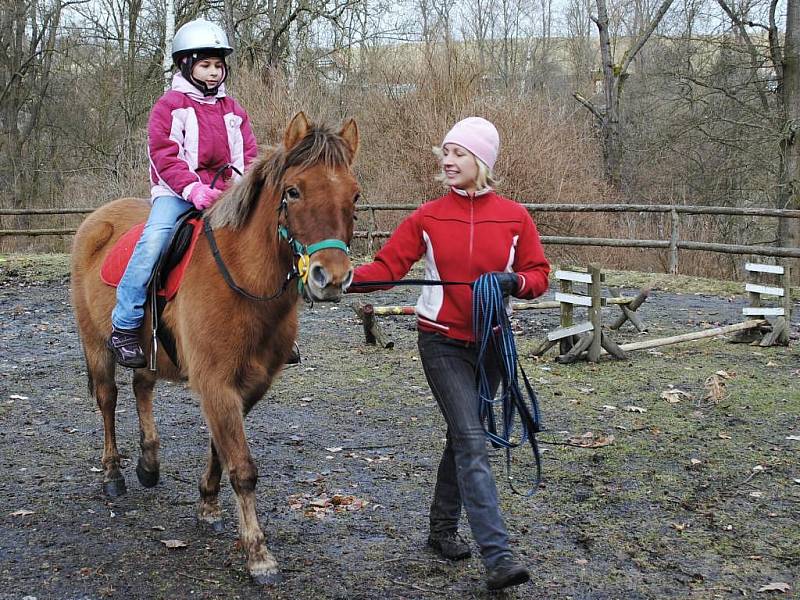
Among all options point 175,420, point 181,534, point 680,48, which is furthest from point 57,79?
point 181,534

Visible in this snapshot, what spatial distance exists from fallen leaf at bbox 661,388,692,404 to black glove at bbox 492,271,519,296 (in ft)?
13.0

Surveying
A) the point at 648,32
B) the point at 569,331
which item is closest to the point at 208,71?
the point at 569,331

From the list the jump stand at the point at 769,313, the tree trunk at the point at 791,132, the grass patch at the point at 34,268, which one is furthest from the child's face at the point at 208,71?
the tree trunk at the point at 791,132

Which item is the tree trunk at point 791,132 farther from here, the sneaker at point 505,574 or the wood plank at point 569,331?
the sneaker at point 505,574

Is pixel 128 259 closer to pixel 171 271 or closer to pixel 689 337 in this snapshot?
pixel 171 271

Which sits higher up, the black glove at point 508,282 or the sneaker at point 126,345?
the black glove at point 508,282

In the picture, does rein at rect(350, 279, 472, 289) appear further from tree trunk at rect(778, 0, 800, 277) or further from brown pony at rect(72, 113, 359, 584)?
tree trunk at rect(778, 0, 800, 277)

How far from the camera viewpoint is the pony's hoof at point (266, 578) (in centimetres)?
371

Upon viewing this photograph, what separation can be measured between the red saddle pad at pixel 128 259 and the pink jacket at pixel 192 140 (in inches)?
11.5

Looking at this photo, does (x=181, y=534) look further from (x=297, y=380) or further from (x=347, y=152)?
(x=297, y=380)

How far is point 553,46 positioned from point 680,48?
790 inches

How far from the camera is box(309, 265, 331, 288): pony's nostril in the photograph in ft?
10.5

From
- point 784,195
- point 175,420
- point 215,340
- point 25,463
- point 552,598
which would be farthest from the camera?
point 784,195

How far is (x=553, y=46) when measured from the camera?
140 feet
